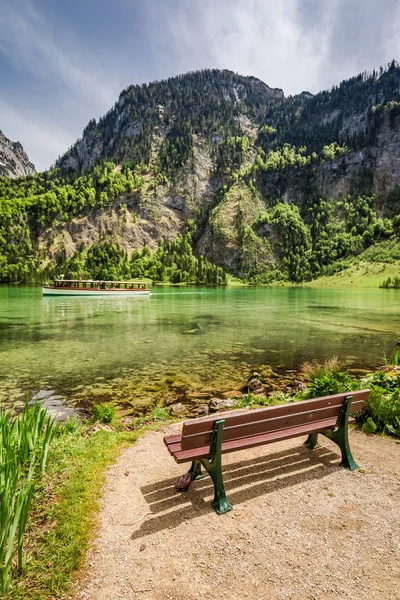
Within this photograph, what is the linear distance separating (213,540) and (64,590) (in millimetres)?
1962

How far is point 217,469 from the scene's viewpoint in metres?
5.32

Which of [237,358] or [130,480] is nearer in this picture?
[130,480]

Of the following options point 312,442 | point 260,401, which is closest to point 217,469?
point 312,442

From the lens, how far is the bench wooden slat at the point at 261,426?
5.13 metres

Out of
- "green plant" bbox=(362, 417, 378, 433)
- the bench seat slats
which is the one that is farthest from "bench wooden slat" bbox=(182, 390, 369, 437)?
"green plant" bbox=(362, 417, 378, 433)

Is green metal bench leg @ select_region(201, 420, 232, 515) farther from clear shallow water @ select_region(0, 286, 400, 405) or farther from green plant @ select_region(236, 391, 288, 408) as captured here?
clear shallow water @ select_region(0, 286, 400, 405)

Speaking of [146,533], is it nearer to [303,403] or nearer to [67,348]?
[303,403]

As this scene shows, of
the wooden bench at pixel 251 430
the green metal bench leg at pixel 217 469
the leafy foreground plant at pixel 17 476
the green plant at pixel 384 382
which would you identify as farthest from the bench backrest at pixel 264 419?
the green plant at pixel 384 382

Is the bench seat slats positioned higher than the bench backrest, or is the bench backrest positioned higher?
the bench backrest

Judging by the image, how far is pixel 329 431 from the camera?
6.79m

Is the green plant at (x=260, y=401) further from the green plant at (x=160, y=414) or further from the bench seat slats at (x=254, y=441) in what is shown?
the bench seat slats at (x=254, y=441)

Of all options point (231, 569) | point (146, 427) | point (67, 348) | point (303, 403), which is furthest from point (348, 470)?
point (67, 348)

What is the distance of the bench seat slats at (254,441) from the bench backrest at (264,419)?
81 millimetres

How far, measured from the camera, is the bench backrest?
513 cm
